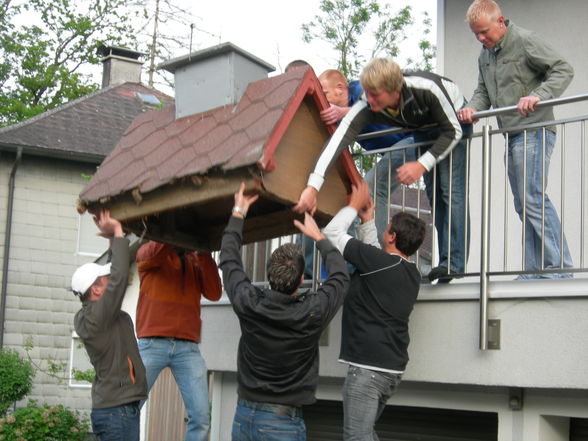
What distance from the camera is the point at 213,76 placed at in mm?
5266

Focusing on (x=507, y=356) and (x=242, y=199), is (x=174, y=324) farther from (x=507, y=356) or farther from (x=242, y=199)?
(x=507, y=356)

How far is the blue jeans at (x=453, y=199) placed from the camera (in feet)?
18.6

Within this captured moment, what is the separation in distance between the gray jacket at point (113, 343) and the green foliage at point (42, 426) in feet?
40.4

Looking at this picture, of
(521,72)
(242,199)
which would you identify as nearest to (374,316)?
(242,199)

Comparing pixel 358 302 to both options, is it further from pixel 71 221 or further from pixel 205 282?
pixel 71 221

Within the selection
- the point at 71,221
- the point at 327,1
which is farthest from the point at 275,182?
the point at 71,221

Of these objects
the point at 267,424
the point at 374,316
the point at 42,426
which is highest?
the point at 374,316

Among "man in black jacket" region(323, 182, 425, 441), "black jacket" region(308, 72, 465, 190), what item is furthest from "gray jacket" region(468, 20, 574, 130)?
"man in black jacket" region(323, 182, 425, 441)

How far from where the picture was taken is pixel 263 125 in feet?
15.6

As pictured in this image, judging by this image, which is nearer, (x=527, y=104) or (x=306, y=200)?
(x=306, y=200)

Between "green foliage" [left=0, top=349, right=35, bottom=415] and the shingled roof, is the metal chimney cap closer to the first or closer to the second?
"green foliage" [left=0, top=349, right=35, bottom=415]

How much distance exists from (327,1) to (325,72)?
41.5ft

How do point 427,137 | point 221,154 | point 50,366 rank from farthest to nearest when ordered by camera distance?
1. point 50,366
2. point 427,137
3. point 221,154

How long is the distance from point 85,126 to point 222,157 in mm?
19971
